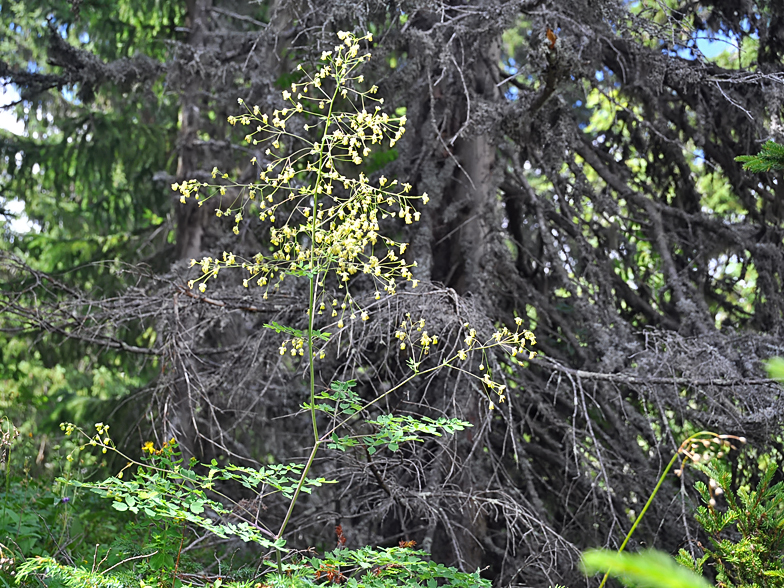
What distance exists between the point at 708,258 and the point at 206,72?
4487 millimetres

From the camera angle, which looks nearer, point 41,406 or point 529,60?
point 529,60

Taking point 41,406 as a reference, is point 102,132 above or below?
above

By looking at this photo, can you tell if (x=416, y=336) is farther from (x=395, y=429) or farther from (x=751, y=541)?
(x=751, y=541)

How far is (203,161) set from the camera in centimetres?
753

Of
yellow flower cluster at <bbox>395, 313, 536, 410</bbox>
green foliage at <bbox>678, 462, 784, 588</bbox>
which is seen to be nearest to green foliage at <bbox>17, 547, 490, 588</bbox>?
yellow flower cluster at <bbox>395, 313, 536, 410</bbox>

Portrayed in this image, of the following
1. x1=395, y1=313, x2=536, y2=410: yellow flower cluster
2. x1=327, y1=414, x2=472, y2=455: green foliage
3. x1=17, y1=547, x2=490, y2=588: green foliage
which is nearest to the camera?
x1=17, y1=547, x2=490, y2=588: green foliage

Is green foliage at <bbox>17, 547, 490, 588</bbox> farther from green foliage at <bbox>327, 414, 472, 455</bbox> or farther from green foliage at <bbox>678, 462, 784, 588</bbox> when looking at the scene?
green foliage at <bbox>678, 462, 784, 588</bbox>

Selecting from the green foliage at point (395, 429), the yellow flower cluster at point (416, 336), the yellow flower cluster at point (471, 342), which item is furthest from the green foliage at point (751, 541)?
the yellow flower cluster at point (416, 336)

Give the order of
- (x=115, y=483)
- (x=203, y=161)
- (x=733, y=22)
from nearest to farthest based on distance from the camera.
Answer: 1. (x=115, y=483)
2. (x=733, y=22)
3. (x=203, y=161)

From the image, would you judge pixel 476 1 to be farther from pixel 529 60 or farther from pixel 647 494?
pixel 647 494

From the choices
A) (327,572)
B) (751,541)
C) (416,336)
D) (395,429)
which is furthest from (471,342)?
(751,541)

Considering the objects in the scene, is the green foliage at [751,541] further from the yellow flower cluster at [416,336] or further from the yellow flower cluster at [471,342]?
the yellow flower cluster at [416,336]

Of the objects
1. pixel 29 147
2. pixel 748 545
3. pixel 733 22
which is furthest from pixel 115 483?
pixel 29 147

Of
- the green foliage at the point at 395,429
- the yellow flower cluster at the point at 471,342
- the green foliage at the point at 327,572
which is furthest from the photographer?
the yellow flower cluster at the point at 471,342
